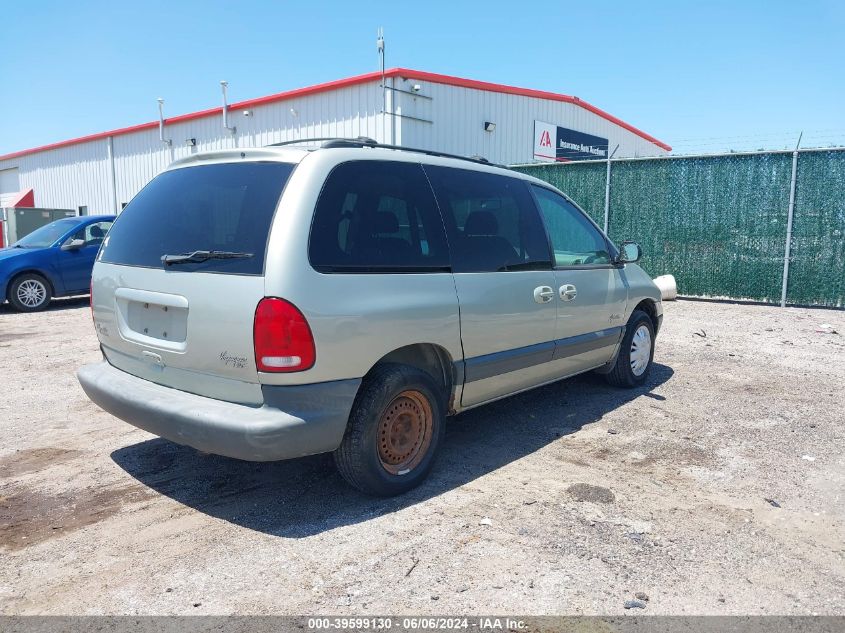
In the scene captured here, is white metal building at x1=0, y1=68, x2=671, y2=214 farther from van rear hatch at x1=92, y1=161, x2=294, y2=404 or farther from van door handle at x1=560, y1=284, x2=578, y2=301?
van door handle at x1=560, y1=284, x2=578, y2=301

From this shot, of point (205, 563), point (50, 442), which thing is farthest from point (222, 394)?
point (50, 442)

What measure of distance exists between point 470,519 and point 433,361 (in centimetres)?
95

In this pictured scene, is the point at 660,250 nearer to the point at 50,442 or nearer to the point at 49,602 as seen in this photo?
the point at 50,442

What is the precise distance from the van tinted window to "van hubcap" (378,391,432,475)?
3.67 ft

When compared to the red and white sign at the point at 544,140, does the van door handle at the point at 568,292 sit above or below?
below

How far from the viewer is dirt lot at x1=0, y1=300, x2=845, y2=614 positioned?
2691 mm

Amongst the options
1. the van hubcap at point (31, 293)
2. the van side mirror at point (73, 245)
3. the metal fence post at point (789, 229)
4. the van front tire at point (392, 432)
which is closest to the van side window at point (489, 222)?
the van front tire at point (392, 432)

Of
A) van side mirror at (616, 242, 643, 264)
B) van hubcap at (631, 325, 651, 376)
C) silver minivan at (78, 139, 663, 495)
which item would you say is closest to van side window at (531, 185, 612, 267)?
van side mirror at (616, 242, 643, 264)

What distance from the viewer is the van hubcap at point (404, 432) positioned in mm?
3518

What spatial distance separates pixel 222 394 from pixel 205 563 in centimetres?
79

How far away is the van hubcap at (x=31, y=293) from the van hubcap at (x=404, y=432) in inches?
Result: 383

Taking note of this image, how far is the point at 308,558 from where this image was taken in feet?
9.70

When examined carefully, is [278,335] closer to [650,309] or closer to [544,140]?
[650,309]

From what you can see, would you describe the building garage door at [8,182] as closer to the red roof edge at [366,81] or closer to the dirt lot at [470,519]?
the red roof edge at [366,81]
